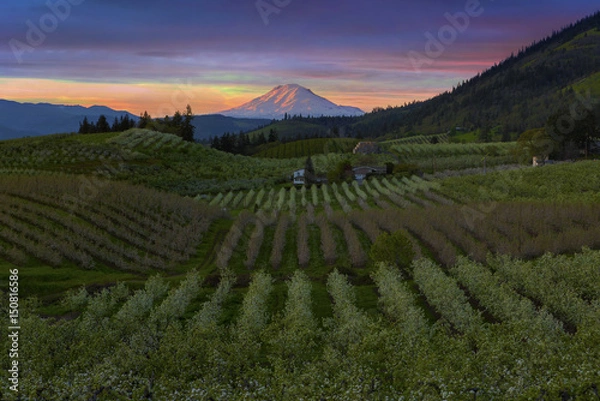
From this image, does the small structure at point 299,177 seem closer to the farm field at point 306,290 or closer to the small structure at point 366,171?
the small structure at point 366,171

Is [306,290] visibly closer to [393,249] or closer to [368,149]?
[393,249]

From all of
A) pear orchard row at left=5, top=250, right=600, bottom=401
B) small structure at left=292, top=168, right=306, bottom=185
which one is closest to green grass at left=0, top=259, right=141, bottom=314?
pear orchard row at left=5, top=250, right=600, bottom=401

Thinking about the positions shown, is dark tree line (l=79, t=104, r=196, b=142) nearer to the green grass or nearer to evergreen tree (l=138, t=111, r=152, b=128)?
evergreen tree (l=138, t=111, r=152, b=128)

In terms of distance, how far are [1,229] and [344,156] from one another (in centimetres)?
12125

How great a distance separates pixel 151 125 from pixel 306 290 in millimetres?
148217

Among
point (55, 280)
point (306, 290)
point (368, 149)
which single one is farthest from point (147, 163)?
point (306, 290)

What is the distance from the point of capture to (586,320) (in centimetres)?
2483

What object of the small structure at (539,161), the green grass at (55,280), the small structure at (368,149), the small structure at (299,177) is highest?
the small structure at (368,149)

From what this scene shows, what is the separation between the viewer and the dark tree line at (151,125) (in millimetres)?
167375

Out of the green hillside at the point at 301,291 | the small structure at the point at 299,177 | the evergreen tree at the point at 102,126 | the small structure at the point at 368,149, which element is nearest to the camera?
the green hillside at the point at 301,291

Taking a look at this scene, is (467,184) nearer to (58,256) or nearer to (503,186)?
(503,186)

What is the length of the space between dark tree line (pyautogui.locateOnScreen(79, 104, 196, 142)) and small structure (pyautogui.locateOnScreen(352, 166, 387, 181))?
259ft

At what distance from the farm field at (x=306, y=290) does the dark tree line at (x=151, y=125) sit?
73.2m

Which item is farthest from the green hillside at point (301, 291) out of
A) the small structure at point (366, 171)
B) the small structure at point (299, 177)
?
the small structure at point (366, 171)
